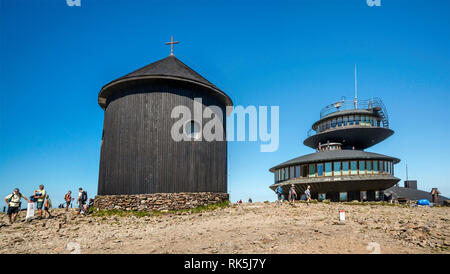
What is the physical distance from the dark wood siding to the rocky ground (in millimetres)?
3043

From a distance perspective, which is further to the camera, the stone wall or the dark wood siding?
the dark wood siding

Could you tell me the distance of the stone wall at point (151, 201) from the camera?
16562mm

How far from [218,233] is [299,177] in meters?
25.1

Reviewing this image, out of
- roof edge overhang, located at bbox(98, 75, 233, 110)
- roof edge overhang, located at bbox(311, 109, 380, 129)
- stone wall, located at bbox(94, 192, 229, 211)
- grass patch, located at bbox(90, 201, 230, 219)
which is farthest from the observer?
roof edge overhang, located at bbox(311, 109, 380, 129)

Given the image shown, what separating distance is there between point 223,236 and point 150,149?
9274 millimetres

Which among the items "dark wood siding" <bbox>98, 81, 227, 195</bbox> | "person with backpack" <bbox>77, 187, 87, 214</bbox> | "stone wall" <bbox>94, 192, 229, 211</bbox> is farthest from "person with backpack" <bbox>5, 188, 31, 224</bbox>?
"dark wood siding" <bbox>98, 81, 227, 195</bbox>

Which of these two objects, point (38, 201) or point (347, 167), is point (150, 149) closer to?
point (38, 201)

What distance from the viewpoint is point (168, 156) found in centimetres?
1747

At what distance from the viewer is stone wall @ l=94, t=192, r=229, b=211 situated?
16562mm

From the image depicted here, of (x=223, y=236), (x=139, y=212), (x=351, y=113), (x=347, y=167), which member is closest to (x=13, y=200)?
(x=139, y=212)

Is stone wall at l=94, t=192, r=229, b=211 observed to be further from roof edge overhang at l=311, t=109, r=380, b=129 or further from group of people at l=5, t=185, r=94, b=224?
roof edge overhang at l=311, t=109, r=380, b=129

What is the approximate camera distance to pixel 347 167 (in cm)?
3089
